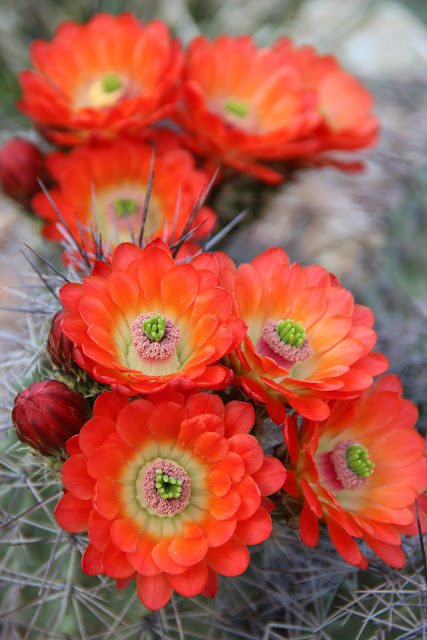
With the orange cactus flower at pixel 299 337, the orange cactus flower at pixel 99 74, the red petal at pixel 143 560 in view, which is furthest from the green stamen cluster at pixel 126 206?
the red petal at pixel 143 560

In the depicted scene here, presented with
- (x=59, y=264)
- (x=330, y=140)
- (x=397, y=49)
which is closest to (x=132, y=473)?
(x=59, y=264)

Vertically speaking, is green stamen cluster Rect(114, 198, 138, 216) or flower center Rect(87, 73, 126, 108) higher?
flower center Rect(87, 73, 126, 108)

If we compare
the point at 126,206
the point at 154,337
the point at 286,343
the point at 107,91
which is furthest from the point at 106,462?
the point at 107,91

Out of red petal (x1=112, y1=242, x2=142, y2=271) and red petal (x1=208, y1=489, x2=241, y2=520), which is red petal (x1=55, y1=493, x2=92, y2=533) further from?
red petal (x1=112, y1=242, x2=142, y2=271)

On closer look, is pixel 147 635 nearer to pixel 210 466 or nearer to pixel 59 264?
pixel 210 466

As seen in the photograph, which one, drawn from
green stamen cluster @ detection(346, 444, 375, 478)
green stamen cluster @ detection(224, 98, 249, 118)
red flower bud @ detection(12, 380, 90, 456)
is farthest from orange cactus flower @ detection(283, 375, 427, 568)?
green stamen cluster @ detection(224, 98, 249, 118)

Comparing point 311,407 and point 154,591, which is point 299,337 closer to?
point 311,407
